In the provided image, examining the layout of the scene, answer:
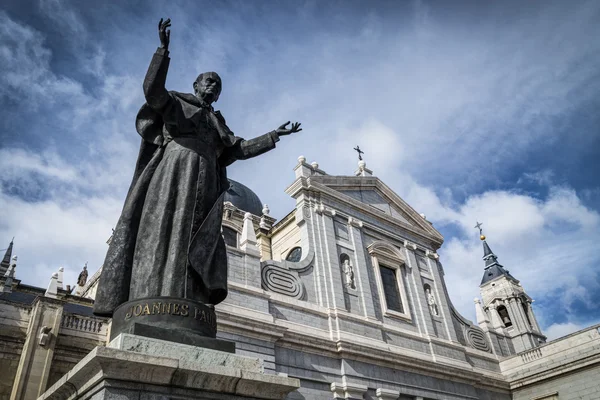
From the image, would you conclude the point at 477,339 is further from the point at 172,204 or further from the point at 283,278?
the point at 172,204

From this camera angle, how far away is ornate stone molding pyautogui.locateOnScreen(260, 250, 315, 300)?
49.2ft

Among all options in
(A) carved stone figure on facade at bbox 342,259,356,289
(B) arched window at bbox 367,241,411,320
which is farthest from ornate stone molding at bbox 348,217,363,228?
(A) carved stone figure on facade at bbox 342,259,356,289

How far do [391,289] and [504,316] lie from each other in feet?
47.8

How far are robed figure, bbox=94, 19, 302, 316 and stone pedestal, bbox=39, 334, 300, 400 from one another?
552 mm

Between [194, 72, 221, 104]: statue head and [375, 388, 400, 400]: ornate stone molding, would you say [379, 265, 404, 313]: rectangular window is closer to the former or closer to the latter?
[375, 388, 400, 400]: ornate stone molding

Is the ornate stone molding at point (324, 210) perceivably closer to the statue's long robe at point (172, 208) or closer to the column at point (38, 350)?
the column at point (38, 350)

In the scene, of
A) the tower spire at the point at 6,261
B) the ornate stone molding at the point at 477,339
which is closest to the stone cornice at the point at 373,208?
the ornate stone molding at the point at 477,339

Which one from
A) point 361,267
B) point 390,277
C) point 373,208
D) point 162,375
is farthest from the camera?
point 373,208

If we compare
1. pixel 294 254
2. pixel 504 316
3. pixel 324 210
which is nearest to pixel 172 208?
pixel 324 210

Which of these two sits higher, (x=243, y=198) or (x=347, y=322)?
(x=243, y=198)

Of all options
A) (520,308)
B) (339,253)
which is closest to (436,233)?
(339,253)

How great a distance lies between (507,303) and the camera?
2948 cm

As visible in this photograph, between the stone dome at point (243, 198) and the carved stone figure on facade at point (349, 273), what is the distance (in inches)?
421

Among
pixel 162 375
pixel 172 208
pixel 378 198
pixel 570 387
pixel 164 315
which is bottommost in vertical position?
pixel 162 375
